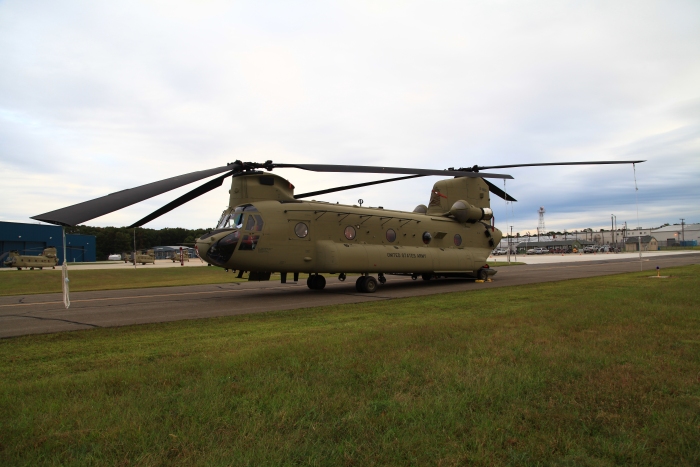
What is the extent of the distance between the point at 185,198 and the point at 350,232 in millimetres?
6307

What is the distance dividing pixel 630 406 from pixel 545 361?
1313mm

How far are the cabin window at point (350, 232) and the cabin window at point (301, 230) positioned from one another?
180cm

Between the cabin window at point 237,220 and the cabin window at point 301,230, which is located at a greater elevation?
the cabin window at point 237,220

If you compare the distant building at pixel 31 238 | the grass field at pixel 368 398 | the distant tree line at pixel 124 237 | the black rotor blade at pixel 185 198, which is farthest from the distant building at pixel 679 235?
the grass field at pixel 368 398

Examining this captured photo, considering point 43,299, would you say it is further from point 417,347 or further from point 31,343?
point 417,347

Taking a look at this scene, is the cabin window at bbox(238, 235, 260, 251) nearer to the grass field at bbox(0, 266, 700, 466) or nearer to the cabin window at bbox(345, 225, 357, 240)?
the cabin window at bbox(345, 225, 357, 240)

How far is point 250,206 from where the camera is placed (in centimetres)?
1491

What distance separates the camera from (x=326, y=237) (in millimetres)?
16203

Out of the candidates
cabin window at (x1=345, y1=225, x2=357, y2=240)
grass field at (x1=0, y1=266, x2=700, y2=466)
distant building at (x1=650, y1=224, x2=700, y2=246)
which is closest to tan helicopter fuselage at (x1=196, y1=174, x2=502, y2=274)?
cabin window at (x1=345, y1=225, x2=357, y2=240)

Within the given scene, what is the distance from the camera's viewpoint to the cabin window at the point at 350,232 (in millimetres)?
16797

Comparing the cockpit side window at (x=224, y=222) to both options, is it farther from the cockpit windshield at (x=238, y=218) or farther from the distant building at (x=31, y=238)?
the distant building at (x=31, y=238)

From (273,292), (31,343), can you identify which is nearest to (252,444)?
(31,343)

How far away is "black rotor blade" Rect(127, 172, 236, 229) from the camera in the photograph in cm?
1252

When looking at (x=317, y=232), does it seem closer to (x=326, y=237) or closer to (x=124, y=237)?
(x=326, y=237)
